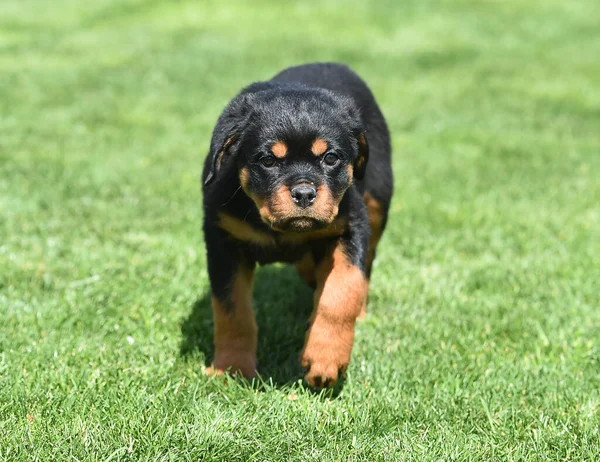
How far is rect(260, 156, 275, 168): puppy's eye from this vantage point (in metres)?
3.38

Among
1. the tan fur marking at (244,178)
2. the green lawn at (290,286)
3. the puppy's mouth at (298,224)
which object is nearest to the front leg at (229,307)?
the green lawn at (290,286)

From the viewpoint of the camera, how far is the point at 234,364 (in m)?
3.63

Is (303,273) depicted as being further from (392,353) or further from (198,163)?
(198,163)

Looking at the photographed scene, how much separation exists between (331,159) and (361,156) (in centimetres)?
38

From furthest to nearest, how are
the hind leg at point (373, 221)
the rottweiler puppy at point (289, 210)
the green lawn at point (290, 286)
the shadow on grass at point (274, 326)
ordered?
the hind leg at point (373, 221) → the shadow on grass at point (274, 326) → the rottweiler puppy at point (289, 210) → the green lawn at point (290, 286)

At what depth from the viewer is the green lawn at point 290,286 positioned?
3010 mm

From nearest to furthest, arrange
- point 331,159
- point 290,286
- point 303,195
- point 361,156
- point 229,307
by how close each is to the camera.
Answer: point 303,195 → point 331,159 → point 229,307 → point 361,156 → point 290,286

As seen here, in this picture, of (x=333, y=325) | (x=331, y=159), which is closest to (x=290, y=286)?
(x=333, y=325)

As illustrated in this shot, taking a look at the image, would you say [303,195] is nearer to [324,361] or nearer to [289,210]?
[289,210]

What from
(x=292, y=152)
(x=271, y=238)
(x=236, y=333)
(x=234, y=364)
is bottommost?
(x=234, y=364)

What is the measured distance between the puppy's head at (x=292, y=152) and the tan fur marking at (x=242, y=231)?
184 millimetres

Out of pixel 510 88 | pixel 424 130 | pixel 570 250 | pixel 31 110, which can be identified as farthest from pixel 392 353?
pixel 510 88

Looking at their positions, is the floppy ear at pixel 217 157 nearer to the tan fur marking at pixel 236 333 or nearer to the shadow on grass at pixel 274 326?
the tan fur marking at pixel 236 333

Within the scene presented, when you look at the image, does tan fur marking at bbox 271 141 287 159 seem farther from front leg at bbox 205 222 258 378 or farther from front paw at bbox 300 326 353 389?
front paw at bbox 300 326 353 389
